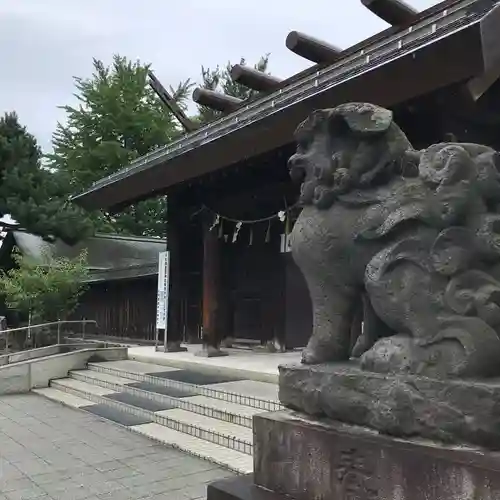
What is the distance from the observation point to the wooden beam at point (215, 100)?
1013cm

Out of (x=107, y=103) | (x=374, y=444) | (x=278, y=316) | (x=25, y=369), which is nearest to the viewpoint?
(x=374, y=444)

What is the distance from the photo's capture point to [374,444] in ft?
7.11

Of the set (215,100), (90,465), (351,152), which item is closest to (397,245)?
(351,152)

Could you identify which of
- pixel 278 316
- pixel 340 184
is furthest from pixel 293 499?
pixel 278 316

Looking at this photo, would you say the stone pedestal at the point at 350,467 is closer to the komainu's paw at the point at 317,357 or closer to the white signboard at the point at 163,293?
the komainu's paw at the point at 317,357

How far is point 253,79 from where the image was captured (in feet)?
31.4

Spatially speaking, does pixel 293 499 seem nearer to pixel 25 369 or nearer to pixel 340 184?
pixel 340 184

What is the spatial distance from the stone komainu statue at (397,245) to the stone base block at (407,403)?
0.07 meters

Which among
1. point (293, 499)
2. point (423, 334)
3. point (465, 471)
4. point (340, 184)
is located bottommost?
point (293, 499)

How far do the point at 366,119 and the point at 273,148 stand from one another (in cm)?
439

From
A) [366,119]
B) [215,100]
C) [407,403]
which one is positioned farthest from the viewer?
[215,100]

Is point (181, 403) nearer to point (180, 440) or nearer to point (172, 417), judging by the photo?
point (172, 417)

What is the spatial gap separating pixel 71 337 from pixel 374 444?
10.8m

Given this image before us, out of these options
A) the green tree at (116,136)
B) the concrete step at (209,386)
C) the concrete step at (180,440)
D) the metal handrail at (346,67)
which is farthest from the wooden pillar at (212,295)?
the green tree at (116,136)
